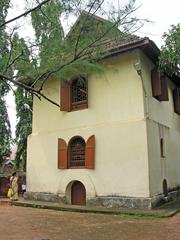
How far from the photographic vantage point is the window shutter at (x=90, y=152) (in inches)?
533

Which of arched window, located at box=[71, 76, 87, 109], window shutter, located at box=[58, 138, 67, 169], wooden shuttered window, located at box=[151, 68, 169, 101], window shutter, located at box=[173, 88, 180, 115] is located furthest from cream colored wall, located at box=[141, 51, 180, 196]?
window shutter, located at box=[58, 138, 67, 169]

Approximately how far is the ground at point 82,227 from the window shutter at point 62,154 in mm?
2615

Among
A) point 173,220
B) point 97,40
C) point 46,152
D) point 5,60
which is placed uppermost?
point 97,40

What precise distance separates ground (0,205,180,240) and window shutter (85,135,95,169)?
219 cm

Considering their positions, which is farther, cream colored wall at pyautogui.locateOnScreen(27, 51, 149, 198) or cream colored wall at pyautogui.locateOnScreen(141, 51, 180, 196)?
cream colored wall at pyautogui.locateOnScreen(141, 51, 180, 196)

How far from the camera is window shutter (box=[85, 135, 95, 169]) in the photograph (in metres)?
13.5

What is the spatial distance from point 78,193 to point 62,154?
1737 millimetres

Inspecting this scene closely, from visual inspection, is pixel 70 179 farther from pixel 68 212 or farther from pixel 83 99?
pixel 83 99

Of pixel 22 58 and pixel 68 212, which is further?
pixel 68 212

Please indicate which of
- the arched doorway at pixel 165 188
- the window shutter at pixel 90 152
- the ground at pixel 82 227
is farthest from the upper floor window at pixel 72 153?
the arched doorway at pixel 165 188

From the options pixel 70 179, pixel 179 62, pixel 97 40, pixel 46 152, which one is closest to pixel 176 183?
pixel 70 179

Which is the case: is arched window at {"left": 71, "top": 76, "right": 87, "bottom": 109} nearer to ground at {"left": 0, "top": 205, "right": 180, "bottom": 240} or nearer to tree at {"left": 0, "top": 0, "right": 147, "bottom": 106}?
ground at {"left": 0, "top": 205, "right": 180, "bottom": 240}

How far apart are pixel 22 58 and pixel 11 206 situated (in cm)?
958

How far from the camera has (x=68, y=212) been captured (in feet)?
40.9
